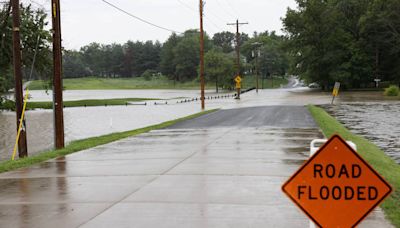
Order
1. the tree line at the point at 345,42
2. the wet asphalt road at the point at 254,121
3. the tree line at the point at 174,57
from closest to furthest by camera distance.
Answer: the wet asphalt road at the point at 254,121 → the tree line at the point at 174,57 → the tree line at the point at 345,42

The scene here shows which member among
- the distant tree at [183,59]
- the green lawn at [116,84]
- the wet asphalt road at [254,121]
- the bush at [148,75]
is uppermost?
the distant tree at [183,59]

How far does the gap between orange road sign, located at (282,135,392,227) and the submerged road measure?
196 centimetres

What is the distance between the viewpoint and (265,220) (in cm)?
635

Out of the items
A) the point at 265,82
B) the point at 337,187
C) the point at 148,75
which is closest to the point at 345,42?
the point at 265,82

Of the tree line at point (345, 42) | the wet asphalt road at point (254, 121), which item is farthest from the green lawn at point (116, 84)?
the wet asphalt road at point (254, 121)

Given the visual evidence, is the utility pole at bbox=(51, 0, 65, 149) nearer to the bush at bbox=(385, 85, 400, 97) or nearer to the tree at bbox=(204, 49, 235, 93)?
the bush at bbox=(385, 85, 400, 97)

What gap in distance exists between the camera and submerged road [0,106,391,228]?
651 cm

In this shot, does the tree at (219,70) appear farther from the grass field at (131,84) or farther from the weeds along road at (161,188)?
the weeds along road at (161,188)

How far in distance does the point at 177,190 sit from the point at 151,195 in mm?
537

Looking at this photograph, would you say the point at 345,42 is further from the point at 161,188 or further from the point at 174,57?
the point at 174,57

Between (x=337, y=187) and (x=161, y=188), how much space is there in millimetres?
4715

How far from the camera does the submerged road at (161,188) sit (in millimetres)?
6512

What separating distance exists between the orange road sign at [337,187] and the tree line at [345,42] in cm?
8303

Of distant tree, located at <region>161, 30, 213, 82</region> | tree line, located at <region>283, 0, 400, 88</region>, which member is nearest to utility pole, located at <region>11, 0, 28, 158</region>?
tree line, located at <region>283, 0, 400, 88</region>
